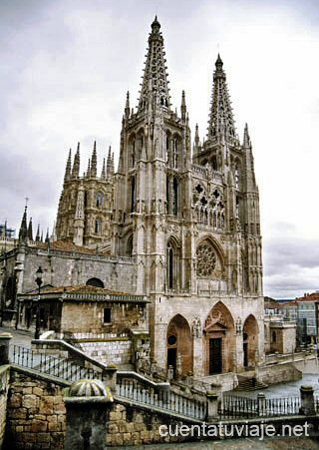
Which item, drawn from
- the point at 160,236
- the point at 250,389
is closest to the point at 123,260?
the point at 160,236

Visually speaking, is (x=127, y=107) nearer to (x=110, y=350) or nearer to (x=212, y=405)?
(x=110, y=350)

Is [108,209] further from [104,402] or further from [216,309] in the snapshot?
[104,402]

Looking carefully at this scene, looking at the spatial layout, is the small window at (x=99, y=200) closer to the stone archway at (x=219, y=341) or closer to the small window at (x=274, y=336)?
the stone archway at (x=219, y=341)

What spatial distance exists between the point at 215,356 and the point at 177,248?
10945mm

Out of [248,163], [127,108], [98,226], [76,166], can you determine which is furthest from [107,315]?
[76,166]

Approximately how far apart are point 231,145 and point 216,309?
19.6m

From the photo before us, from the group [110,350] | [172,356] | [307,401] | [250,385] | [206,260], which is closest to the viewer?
[307,401]

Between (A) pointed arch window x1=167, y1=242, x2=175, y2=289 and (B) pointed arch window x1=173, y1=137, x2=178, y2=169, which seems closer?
(A) pointed arch window x1=167, y1=242, x2=175, y2=289

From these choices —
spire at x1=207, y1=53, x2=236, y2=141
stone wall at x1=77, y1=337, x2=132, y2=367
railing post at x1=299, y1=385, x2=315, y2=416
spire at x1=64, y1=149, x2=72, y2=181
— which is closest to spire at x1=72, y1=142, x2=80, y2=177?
spire at x1=64, y1=149, x2=72, y2=181

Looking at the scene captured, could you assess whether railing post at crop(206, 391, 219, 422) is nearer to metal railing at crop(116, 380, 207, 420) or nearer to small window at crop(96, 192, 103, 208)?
metal railing at crop(116, 380, 207, 420)

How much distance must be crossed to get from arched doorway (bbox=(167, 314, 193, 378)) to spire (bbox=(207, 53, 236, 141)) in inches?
890

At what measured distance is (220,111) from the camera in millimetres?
42219

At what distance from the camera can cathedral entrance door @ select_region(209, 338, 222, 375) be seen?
31.8 meters

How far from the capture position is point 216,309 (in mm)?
32688
